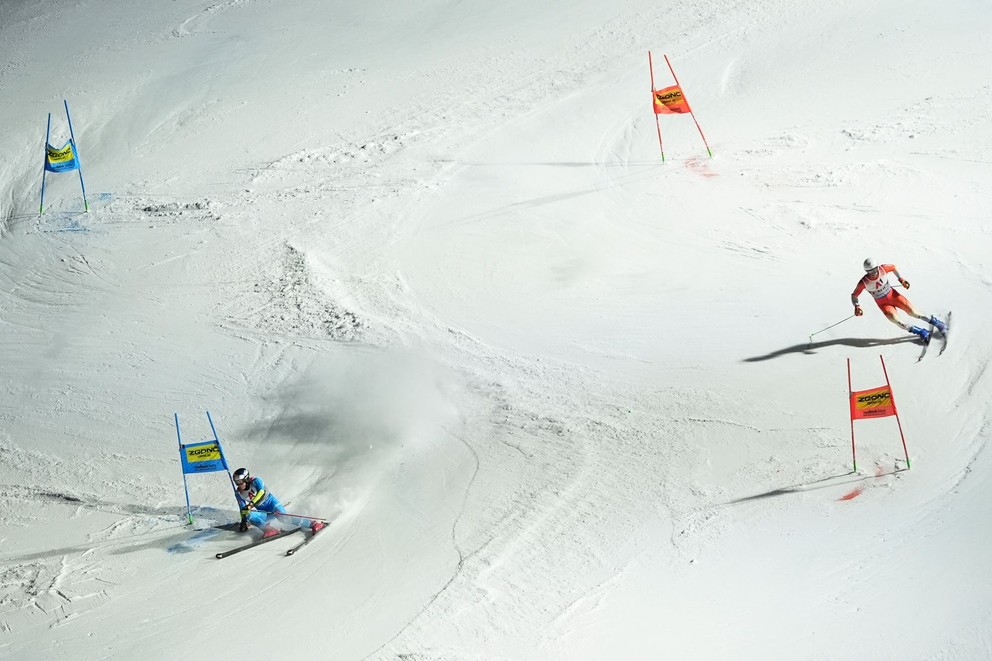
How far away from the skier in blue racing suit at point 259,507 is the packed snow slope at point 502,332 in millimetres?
257

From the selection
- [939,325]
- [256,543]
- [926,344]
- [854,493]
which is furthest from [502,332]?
[939,325]

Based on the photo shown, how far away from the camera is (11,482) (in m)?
12.7

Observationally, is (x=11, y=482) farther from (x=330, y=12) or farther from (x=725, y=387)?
(x=330, y=12)

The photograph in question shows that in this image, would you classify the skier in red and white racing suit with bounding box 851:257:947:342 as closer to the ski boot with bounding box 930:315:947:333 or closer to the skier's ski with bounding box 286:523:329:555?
the ski boot with bounding box 930:315:947:333

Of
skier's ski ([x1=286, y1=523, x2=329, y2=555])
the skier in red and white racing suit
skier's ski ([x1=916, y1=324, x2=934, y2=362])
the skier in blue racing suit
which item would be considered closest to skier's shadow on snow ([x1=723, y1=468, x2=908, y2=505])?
skier's ski ([x1=916, y1=324, x2=934, y2=362])

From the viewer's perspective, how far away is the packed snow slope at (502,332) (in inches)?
391

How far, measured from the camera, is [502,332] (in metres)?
13.8

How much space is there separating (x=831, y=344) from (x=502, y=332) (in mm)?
4106

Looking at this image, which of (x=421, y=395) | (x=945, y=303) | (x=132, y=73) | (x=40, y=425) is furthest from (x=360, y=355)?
(x=132, y=73)

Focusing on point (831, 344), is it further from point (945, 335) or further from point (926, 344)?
point (945, 335)

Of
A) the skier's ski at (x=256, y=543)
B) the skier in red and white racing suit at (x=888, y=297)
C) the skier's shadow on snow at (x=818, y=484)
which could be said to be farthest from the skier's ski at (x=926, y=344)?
the skier's ski at (x=256, y=543)

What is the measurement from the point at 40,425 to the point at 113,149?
728 centimetres

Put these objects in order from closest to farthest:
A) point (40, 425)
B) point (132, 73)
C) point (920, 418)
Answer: point (920, 418), point (40, 425), point (132, 73)

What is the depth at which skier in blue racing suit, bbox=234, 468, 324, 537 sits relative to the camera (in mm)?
11242
